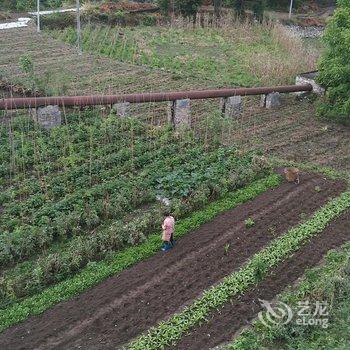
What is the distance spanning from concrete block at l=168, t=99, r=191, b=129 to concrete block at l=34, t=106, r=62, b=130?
12.2 feet

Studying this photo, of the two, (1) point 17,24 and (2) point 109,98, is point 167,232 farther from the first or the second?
(1) point 17,24

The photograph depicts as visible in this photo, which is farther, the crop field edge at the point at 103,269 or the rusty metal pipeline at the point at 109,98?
the rusty metal pipeline at the point at 109,98

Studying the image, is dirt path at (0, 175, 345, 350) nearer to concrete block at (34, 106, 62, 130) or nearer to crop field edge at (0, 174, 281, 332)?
crop field edge at (0, 174, 281, 332)

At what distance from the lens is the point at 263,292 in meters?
9.85

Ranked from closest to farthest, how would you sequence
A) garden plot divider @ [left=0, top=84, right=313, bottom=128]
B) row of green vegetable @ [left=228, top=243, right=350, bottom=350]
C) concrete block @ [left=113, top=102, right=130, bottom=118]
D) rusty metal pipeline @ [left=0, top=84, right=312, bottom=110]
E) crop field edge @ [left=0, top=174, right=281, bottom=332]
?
row of green vegetable @ [left=228, top=243, right=350, bottom=350]
crop field edge @ [left=0, top=174, right=281, bottom=332]
rusty metal pipeline @ [left=0, top=84, right=312, bottom=110]
garden plot divider @ [left=0, top=84, right=313, bottom=128]
concrete block @ [left=113, top=102, right=130, bottom=118]

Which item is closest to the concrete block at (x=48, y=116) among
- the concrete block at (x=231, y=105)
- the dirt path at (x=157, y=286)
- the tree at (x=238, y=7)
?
the concrete block at (x=231, y=105)

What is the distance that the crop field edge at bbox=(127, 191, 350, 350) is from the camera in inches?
341

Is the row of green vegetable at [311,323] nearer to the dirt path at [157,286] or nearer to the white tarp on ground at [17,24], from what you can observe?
the dirt path at [157,286]

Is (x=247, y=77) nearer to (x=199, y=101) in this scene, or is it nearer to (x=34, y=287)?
(x=199, y=101)

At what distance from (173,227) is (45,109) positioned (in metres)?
7.12

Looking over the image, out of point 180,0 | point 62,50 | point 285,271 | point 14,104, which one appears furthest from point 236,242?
point 180,0

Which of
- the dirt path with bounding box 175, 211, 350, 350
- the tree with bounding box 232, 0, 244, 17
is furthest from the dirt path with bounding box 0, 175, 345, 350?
the tree with bounding box 232, 0, 244, 17

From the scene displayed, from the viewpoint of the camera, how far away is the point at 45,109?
52.4ft

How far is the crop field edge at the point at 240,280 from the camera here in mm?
8672
